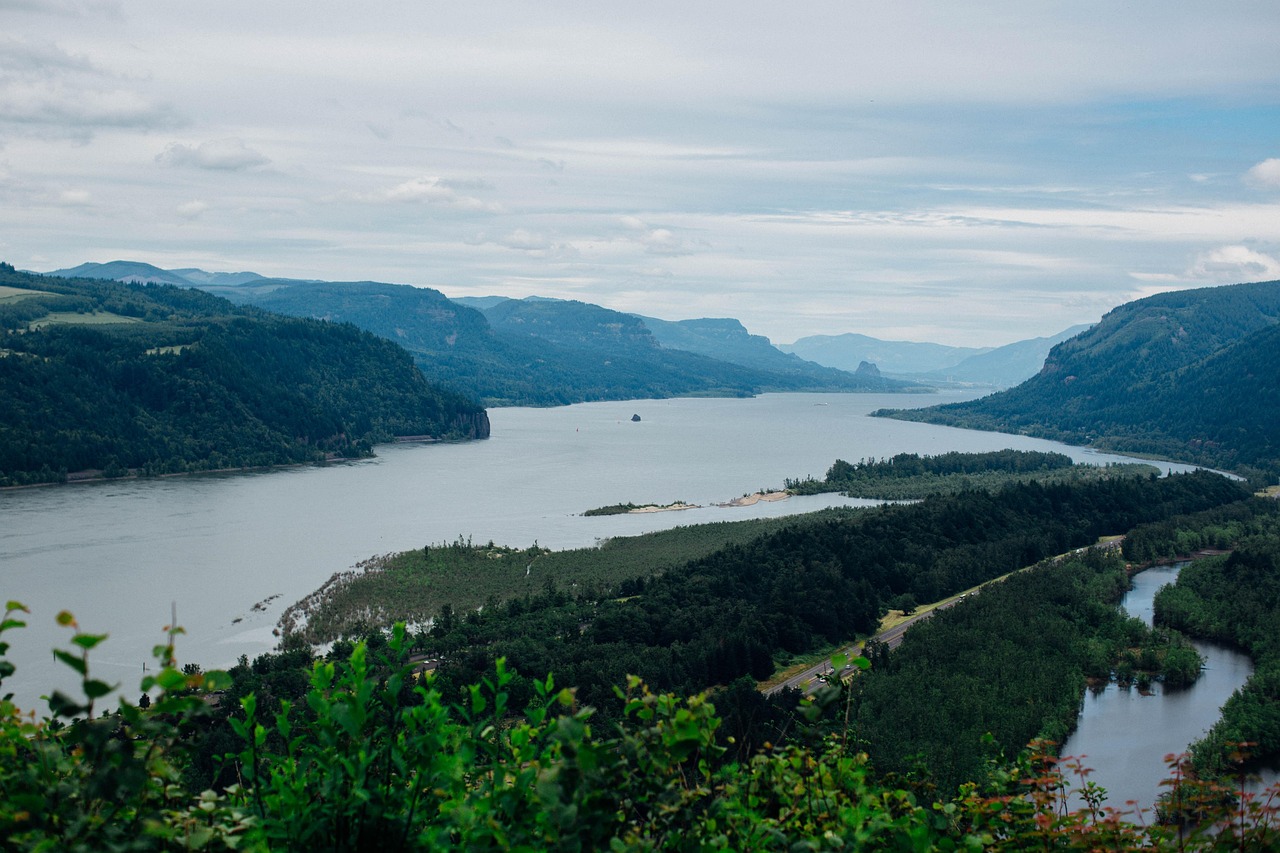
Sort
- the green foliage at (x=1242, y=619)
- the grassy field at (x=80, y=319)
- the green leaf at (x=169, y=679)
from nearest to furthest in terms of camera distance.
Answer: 1. the green leaf at (x=169, y=679)
2. the green foliage at (x=1242, y=619)
3. the grassy field at (x=80, y=319)

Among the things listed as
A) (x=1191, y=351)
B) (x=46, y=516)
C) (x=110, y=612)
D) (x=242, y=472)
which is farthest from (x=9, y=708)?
(x=1191, y=351)

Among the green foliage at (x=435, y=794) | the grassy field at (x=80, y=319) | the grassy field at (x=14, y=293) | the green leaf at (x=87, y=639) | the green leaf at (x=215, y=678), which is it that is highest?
the grassy field at (x=14, y=293)

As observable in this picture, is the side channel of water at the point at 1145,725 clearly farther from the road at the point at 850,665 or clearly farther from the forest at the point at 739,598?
the forest at the point at 739,598

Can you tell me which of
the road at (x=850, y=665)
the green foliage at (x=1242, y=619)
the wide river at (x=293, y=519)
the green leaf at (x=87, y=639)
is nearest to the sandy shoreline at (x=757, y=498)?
the wide river at (x=293, y=519)

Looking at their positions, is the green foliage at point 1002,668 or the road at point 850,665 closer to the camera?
the green foliage at point 1002,668

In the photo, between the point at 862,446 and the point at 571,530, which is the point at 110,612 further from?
the point at 862,446

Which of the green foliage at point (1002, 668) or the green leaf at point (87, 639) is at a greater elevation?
the green leaf at point (87, 639)

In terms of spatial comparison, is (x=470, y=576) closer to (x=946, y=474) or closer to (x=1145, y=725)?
(x=1145, y=725)
